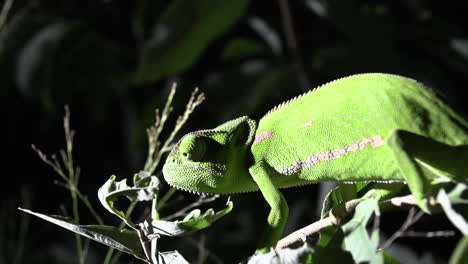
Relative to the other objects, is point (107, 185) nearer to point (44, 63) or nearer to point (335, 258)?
point (335, 258)

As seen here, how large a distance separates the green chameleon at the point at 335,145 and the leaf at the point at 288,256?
0.13 m

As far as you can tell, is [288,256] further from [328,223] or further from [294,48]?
[294,48]

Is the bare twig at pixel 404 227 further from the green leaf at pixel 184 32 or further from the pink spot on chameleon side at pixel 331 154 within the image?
the green leaf at pixel 184 32

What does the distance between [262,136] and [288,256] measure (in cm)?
21

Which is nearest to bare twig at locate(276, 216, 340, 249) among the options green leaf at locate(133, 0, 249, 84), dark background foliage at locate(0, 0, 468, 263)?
dark background foliage at locate(0, 0, 468, 263)

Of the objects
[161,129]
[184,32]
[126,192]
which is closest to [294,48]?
[184,32]

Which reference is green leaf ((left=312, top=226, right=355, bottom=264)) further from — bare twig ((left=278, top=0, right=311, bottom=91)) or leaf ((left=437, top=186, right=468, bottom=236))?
bare twig ((left=278, top=0, right=311, bottom=91))

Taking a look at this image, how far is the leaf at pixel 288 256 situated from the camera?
48cm

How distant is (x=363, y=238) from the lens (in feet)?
1.69

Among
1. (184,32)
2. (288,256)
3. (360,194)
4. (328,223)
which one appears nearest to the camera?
(288,256)

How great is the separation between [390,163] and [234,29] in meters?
1.43

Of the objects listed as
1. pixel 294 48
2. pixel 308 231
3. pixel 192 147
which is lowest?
pixel 294 48

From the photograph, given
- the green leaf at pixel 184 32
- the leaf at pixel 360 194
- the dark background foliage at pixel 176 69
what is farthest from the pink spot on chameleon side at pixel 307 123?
the green leaf at pixel 184 32

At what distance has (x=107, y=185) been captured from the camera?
0.58m
